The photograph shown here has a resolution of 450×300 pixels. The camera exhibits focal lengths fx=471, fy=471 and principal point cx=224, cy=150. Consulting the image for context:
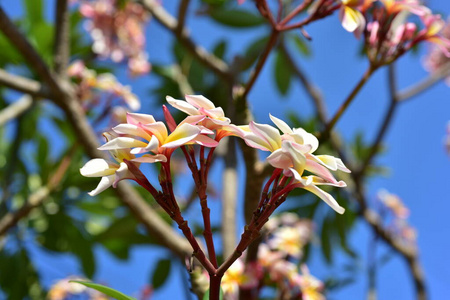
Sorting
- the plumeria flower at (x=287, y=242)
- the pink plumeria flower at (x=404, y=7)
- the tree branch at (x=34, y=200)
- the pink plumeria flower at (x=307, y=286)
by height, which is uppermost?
the pink plumeria flower at (x=404, y=7)

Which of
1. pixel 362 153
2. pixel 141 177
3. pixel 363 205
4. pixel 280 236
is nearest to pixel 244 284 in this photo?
pixel 280 236

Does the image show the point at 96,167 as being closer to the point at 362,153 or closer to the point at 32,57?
the point at 32,57

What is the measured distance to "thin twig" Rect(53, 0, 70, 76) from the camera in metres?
1.64

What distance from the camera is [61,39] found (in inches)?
66.4

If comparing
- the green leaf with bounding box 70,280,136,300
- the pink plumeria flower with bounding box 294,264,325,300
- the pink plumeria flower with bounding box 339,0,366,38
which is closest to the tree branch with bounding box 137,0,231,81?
the pink plumeria flower with bounding box 294,264,325,300

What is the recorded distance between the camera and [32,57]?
5.01 feet

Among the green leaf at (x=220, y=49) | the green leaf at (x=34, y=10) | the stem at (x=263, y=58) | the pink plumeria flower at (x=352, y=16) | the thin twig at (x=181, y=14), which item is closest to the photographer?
the pink plumeria flower at (x=352, y=16)

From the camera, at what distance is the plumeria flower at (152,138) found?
48 centimetres

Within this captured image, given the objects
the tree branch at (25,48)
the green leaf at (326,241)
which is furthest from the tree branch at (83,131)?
the green leaf at (326,241)

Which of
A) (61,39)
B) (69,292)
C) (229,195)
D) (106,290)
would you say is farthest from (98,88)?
(106,290)

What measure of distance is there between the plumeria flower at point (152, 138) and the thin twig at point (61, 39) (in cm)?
124

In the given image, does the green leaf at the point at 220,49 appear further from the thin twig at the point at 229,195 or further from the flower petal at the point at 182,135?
the flower petal at the point at 182,135

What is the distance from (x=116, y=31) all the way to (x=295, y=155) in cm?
217

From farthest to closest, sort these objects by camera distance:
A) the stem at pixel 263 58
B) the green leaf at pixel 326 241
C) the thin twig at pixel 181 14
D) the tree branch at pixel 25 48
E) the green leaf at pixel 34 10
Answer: the green leaf at pixel 326 241
the green leaf at pixel 34 10
the thin twig at pixel 181 14
the tree branch at pixel 25 48
the stem at pixel 263 58
